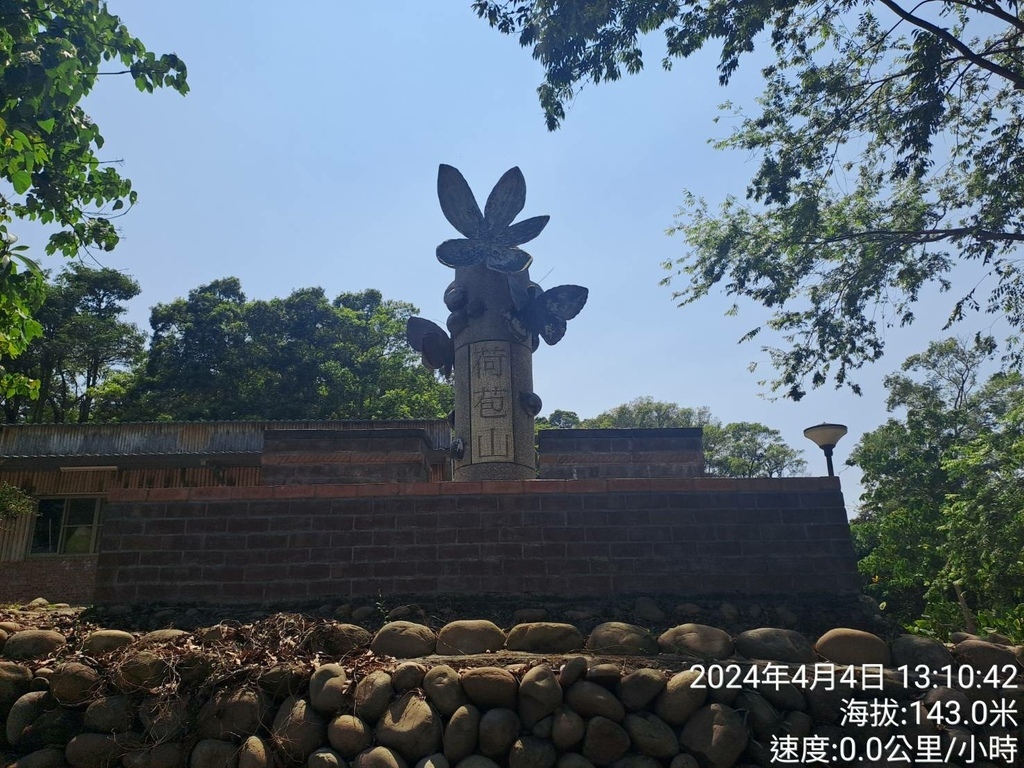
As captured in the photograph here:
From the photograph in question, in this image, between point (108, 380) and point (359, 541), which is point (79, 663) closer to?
point (359, 541)

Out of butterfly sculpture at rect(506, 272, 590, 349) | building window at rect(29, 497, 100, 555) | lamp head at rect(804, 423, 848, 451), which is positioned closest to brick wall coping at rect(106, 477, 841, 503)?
lamp head at rect(804, 423, 848, 451)

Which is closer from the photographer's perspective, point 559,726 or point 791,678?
point 559,726

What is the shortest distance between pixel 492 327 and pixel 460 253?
1079 millimetres

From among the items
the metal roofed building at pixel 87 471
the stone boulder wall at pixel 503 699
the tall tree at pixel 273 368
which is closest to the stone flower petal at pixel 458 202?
the metal roofed building at pixel 87 471

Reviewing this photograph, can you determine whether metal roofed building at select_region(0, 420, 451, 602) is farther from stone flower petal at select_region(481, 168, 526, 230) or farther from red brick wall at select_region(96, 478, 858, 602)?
red brick wall at select_region(96, 478, 858, 602)

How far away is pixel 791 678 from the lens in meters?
4.62

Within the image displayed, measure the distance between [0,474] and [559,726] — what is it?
1461 cm

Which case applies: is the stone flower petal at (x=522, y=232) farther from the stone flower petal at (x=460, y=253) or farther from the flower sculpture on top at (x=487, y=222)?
the stone flower petal at (x=460, y=253)

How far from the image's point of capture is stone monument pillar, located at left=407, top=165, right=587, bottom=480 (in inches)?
318

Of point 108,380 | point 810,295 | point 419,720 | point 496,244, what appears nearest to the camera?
point 419,720

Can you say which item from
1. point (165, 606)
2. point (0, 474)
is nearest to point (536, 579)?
point (165, 606)

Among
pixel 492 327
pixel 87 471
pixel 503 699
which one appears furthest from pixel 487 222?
pixel 87 471

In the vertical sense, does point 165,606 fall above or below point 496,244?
below

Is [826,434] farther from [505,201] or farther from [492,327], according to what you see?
[505,201]
